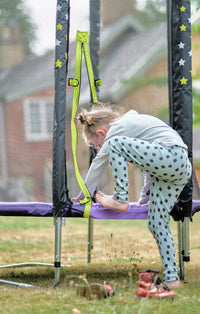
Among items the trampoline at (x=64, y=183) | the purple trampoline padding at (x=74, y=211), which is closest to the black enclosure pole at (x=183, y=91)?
the trampoline at (x=64, y=183)

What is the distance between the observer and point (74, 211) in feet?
8.18

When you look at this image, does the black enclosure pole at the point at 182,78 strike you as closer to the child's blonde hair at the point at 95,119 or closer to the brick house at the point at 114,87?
the child's blonde hair at the point at 95,119

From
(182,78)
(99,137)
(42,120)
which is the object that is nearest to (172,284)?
(99,137)

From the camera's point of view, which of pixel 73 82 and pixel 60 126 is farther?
pixel 73 82

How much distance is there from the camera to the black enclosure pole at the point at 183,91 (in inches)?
100

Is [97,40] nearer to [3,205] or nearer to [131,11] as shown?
[3,205]

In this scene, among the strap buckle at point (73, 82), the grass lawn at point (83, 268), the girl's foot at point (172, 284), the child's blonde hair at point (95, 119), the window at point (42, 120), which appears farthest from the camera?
the window at point (42, 120)

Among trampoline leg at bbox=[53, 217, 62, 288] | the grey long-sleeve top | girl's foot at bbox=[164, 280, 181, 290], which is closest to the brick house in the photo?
trampoline leg at bbox=[53, 217, 62, 288]

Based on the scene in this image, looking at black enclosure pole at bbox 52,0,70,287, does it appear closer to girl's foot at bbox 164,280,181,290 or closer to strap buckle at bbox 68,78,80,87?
strap buckle at bbox 68,78,80,87

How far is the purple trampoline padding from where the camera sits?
8.18 ft

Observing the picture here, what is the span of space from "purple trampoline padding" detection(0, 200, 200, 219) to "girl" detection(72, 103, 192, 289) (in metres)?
0.18

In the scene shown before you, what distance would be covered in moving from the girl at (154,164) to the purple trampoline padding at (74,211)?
18cm

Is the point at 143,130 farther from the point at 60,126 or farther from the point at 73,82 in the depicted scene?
Result: the point at 73,82

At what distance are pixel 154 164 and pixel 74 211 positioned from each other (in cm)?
54
